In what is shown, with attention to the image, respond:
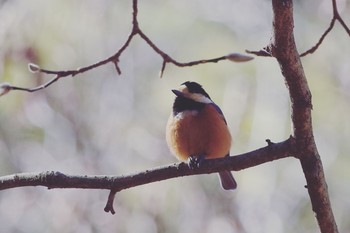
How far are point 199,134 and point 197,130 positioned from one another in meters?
0.02

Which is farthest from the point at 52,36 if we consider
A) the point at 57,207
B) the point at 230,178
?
the point at 230,178

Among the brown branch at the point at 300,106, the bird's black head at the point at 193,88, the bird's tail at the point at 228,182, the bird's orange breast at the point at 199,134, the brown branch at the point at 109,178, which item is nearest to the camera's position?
the brown branch at the point at 300,106

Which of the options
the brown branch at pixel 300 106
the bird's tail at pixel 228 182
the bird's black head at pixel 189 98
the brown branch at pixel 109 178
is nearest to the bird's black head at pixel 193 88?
the bird's black head at pixel 189 98

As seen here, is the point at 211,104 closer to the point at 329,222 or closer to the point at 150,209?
the point at 329,222

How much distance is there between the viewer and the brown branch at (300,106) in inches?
77.2

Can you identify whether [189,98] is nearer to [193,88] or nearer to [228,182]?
[193,88]

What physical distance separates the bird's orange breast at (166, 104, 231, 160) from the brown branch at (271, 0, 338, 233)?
1037mm

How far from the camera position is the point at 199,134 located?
130 inches

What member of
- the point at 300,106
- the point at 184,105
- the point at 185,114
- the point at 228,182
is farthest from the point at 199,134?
the point at 300,106

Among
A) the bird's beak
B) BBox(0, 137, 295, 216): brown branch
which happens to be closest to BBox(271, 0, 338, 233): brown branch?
BBox(0, 137, 295, 216): brown branch

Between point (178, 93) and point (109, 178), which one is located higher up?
point (178, 93)

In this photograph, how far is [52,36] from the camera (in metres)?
4.89

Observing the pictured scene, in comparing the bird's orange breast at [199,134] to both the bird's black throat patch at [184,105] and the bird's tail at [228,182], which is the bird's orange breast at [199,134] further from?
the bird's tail at [228,182]

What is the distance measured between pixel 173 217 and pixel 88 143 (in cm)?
112
